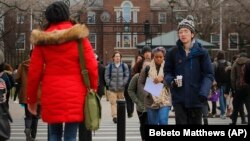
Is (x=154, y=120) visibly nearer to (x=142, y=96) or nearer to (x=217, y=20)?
(x=142, y=96)

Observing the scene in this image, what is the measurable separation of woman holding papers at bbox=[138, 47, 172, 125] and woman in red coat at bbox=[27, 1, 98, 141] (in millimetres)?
3325

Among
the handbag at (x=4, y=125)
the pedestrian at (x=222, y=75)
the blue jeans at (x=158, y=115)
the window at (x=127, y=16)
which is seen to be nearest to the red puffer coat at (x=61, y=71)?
the handbag at (x=4, y=125)

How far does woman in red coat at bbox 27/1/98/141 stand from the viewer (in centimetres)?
689

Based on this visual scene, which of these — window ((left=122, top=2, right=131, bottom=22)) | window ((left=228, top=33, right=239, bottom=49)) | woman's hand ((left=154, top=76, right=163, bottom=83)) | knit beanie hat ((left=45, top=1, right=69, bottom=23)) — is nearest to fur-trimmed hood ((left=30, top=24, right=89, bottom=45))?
knit beanie hat ((left=45, top=1, right=69, bottom=23))

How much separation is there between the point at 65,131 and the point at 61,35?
112 cm

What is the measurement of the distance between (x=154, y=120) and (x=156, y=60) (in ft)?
3.40

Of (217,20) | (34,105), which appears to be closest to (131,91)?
(34,105)

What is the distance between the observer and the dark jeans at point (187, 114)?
8055 millimetres

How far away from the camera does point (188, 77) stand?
802 cm

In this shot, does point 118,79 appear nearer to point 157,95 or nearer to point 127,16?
point 157,95

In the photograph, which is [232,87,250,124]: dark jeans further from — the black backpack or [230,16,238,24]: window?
[230,16,238,24]: window

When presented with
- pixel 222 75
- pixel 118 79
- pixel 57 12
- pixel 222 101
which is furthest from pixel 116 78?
pixel 57 12

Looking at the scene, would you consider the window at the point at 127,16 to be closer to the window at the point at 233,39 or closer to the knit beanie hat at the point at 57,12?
the window at the point at 233,39

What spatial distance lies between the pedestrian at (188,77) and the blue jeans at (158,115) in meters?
2.12
